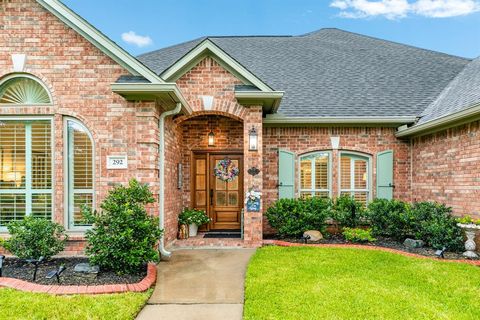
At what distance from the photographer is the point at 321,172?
8.88 metres

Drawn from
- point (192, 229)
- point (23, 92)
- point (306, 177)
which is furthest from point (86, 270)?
point (306, 177)

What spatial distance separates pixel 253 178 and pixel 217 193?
2136 mm

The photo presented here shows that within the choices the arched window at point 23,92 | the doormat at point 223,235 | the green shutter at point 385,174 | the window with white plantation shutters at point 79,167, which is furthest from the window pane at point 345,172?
the arched window at point 23,92

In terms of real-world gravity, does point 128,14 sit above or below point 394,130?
above

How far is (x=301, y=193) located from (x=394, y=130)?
9.75ft

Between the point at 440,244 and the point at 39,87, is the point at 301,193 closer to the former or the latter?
the point at 440,244

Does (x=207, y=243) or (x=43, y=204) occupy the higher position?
(x=43, y=204)

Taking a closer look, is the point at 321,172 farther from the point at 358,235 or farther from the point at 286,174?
the point at 358,235

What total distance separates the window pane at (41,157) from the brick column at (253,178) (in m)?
3.81

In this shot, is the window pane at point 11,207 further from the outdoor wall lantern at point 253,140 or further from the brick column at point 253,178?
the outdoor wall lantern at point 253,140

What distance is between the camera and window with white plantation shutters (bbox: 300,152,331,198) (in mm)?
8875

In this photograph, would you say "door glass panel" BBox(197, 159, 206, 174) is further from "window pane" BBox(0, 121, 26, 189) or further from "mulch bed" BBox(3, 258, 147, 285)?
"window pane" BBox(0, 121, 26, 189)

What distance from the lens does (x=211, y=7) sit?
30453 millimetres

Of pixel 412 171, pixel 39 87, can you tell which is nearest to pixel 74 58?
pixel 39 87
